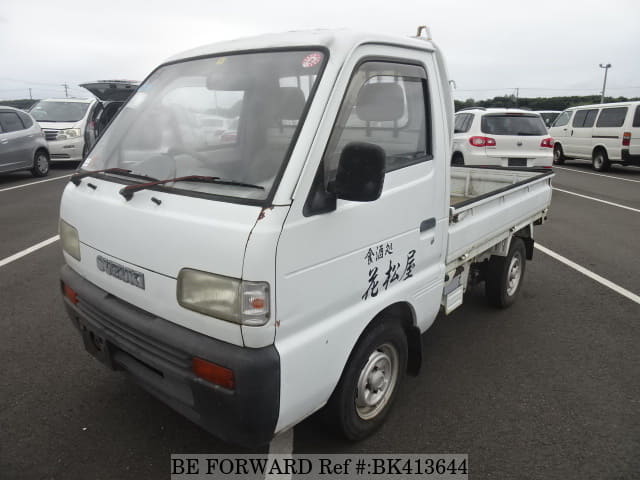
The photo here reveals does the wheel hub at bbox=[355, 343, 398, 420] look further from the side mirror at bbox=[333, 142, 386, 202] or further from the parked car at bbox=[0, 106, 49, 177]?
the parked car at bbox=[0, 106, 49, 177]

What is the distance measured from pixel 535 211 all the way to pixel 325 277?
330 cm

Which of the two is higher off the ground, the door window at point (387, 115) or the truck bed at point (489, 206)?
the door window at point (387, 115)

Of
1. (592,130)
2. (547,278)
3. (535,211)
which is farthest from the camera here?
(592,130)

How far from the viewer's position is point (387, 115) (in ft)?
8.35

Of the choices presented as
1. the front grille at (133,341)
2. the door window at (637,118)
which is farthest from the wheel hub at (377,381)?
the door window at (637,118)

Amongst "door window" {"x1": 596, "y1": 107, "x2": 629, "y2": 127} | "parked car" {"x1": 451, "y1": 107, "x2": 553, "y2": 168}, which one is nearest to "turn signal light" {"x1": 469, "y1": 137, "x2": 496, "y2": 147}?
"parked car" {"x1": 451, "y1": 107, "x2": 553, "y2": 168}

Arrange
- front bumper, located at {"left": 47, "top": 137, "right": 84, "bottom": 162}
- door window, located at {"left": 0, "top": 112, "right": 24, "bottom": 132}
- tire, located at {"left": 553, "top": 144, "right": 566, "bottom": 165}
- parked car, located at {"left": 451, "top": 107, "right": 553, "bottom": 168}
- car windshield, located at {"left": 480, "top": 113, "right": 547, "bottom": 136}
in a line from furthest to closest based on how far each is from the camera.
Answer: tire, located at {"left": 553, "top": 144, "right": 566, "bottom": 165}
front bumper, located at {"left": 47, "top": 137, "right": 84, "bottom": 162}
door window, located at {"left": 0, "top": 112, "right": 24, "bottom": 132}
car windshield, located at {"left": 480, "top": 113, "right": 547, "bottom": 136}
parked car, located at {"left": 451, "top": 107, "right": 553, "bottom": 168}

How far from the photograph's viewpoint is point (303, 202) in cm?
197

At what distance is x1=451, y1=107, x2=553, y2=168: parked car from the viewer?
9656 millimetres

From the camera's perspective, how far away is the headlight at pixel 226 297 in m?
1.87

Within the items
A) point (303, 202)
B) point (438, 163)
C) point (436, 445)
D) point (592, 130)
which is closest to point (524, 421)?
point (436, 445)

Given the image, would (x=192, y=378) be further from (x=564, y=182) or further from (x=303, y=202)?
(x=564, y=182)

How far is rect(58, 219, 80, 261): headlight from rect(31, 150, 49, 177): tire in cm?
1055

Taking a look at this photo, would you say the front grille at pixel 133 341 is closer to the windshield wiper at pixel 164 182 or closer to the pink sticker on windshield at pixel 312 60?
the windshield wiper at pixel 164 182
